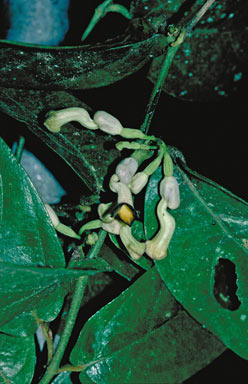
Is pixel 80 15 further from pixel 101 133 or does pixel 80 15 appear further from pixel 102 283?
pixel 102 283

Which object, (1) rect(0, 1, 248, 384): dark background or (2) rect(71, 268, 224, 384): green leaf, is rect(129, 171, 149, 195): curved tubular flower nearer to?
(2) rect(71, 268, 224, 384): green leaf

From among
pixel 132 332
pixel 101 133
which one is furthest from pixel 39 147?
pixel 132 332

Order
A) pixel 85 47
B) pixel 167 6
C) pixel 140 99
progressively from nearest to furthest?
pixel 85 47
pixel 167 6
pixel 140 99

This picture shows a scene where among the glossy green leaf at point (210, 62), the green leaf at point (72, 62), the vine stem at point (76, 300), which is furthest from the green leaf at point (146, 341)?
the glossy green leaf at point (210, 62)

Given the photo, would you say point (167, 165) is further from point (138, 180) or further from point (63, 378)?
point (63, 378)

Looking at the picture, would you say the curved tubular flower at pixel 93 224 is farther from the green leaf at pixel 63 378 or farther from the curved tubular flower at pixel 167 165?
the green leaf at pixel 63 378

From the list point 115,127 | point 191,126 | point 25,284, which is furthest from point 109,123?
point 191,126
